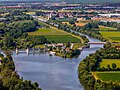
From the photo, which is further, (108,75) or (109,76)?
(108,75)

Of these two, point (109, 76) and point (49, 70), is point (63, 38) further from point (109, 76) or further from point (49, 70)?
point (109, 76)

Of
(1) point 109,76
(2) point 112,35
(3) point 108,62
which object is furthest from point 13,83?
(2) point 112,35

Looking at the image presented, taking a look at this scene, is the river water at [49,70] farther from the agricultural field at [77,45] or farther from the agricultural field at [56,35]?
the agricultural field at [56,35]

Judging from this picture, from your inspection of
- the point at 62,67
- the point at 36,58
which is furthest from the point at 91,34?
the point at 62,67

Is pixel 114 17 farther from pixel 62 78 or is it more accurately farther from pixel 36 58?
pixel 62 78

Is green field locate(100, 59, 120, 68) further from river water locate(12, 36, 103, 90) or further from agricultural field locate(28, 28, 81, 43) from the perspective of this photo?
agricultural field locate(28, 28, 81, 43)
